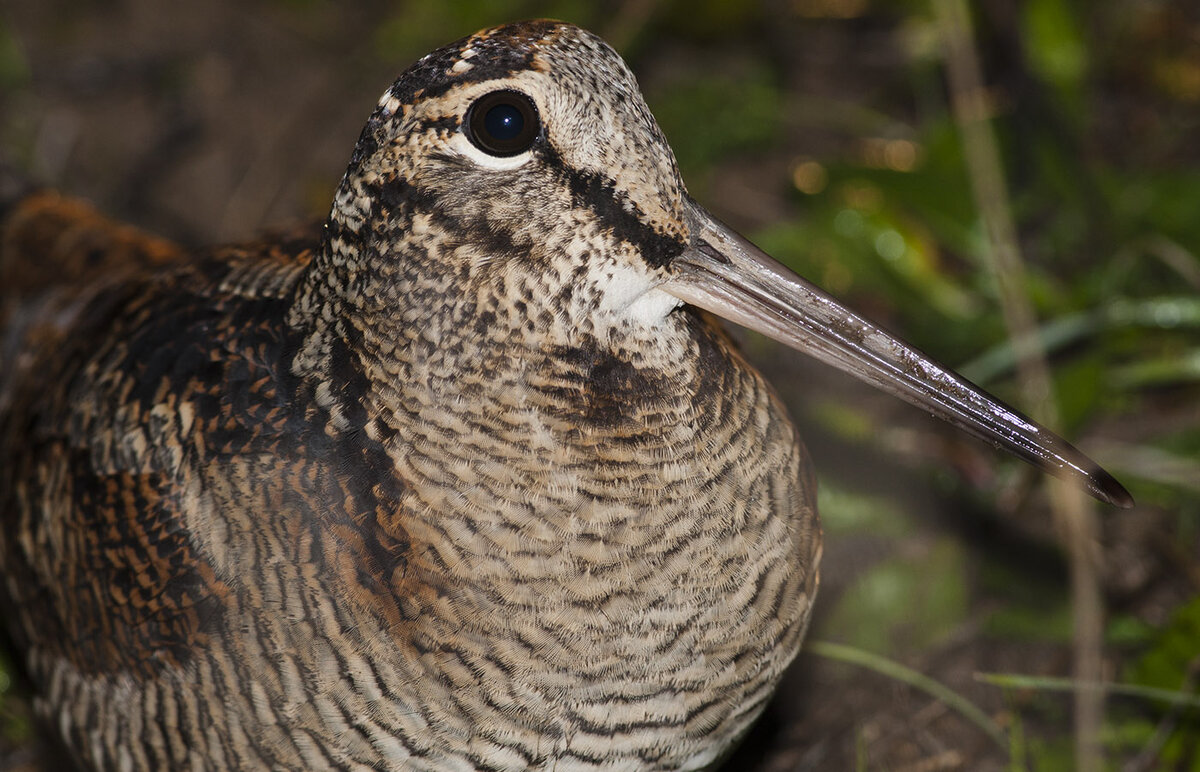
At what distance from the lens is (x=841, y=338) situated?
186 cm

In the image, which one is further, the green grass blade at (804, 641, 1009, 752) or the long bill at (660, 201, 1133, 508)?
the green grass blade at (804, 641, 1009, 752)

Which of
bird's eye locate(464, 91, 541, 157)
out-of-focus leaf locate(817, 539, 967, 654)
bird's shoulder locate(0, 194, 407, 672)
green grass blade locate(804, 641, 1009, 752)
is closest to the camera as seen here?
bird's eye locate(464, 91, 541, 157)

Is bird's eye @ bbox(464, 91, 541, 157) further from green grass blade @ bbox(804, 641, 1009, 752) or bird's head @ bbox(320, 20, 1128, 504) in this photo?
green grass blade @ bbox(804, 641, 1009, 752)

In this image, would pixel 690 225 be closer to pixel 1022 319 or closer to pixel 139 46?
pixel 1022 319

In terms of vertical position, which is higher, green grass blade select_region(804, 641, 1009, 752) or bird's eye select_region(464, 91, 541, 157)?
bird's eye select_region(464, 91, 541, 157)

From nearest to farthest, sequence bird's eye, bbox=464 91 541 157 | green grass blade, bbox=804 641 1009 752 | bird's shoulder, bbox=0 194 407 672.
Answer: bird's eye, bbox=464 91 541 157, bird's shoulder, bbox=0 194 407 672, green grass blade, bbox=804 641 1009 752

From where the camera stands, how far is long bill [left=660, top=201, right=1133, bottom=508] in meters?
1.82

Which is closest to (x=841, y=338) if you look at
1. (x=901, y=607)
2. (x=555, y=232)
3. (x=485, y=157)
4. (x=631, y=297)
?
(x=631, y=297)

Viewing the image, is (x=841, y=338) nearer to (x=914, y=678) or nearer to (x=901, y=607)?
(x=914, y=678)

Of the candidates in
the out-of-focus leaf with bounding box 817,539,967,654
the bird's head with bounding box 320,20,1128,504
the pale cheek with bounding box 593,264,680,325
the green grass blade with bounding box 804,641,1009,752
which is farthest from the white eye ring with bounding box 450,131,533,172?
the out-of-focus leaf with bounding box 817,539,967,654

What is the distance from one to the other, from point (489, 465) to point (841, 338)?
547 millimetres

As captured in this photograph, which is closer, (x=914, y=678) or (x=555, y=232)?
(x=555, y=232)

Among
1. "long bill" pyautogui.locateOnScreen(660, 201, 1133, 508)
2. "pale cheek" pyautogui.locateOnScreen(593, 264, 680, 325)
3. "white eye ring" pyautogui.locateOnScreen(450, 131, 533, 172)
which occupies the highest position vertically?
"white eye ring" pyautogui.locateOnScreen(450, 131, 533, 172)

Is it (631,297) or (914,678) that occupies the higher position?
(631,297)
